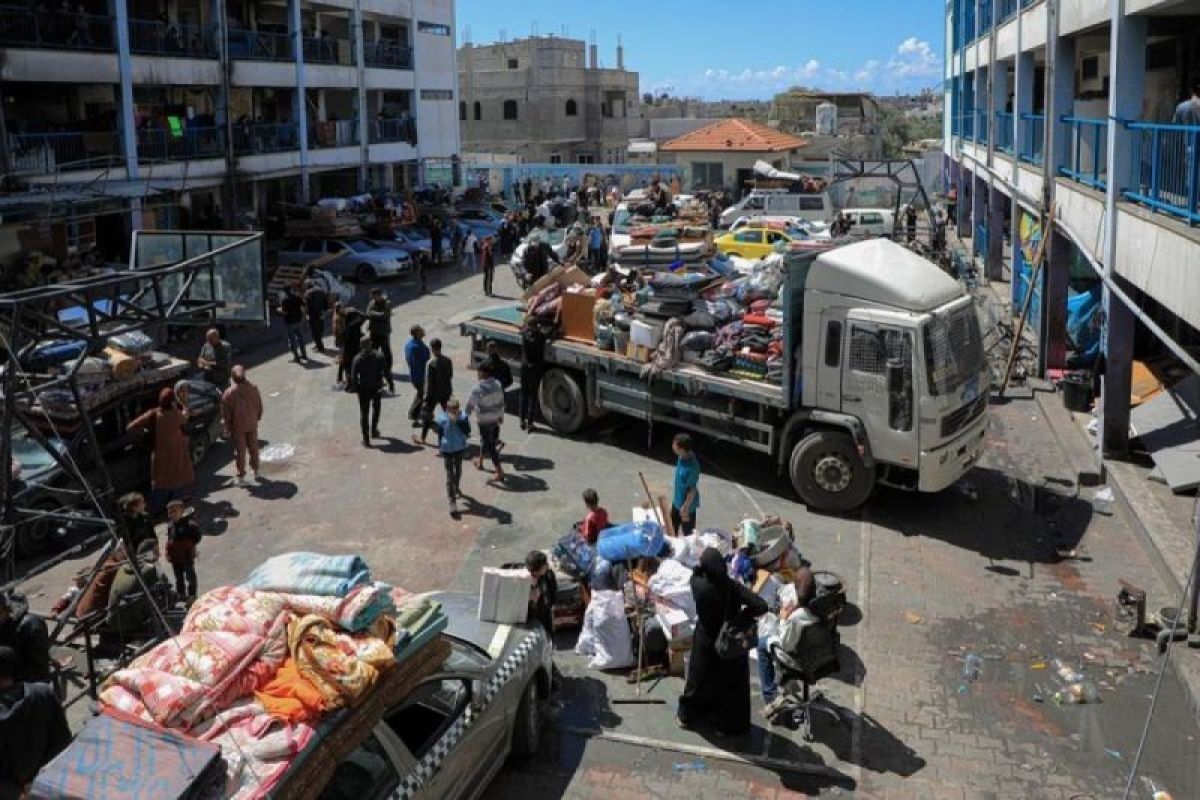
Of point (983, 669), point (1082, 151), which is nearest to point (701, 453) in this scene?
point (983, 669)

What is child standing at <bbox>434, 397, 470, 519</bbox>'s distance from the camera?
12.0 meters

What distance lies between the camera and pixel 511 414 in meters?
16.3

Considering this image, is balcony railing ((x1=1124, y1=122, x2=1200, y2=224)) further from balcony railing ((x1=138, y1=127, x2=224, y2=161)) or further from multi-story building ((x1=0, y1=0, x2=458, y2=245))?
balcony railing ((x1=138, y1=127, x2=224, y2=161))

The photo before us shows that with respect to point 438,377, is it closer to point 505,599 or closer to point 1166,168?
point 505,599

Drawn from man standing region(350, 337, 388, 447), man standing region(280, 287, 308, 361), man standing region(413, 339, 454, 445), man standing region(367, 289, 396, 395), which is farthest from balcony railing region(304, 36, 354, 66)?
man standing region(413, 339, 454, 445)

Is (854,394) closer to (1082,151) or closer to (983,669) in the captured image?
(983,669)

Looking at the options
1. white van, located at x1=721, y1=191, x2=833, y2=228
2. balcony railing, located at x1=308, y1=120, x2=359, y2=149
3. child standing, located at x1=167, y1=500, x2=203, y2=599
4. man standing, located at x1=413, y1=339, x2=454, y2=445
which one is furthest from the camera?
balcony railing, located at x1=308, y1=120, x2=359, y2=149

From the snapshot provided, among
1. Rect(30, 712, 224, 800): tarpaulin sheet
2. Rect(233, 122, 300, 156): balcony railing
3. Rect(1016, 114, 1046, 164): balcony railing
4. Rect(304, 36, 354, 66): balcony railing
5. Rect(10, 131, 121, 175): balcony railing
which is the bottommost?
Rect(30, 712, 224, 800): tarpaulin sheet

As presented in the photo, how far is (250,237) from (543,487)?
4.67 meters

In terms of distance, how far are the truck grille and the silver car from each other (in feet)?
17.5

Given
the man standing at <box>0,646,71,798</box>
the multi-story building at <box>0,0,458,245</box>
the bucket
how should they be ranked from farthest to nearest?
the multi-story building at <box>0,0,458,245</box> < the bucket < the man standing at <box>0,646,71,798</box>

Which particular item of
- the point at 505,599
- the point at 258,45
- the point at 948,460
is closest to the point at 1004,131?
the point at 948,460

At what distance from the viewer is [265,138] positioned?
32344 mm

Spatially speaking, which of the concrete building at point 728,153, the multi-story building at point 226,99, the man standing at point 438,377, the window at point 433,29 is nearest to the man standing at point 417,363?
the man standing at point 438,377
